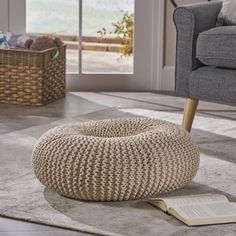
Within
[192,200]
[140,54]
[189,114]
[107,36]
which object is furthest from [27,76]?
[192,200]

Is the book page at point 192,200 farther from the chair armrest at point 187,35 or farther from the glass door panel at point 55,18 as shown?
the glass door panel at point 55,18

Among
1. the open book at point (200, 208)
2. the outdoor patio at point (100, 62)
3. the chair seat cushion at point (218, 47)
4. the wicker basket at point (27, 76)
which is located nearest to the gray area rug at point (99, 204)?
the open book at point (200, 208)

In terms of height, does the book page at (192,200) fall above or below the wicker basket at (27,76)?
below

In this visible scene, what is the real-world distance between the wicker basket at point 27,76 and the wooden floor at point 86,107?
0.08 metres

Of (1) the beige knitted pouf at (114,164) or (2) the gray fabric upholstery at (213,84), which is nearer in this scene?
(1) the beige knitted pouf at (114,164)

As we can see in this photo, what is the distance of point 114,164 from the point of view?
7.09 feet

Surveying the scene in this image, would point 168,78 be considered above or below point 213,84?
below

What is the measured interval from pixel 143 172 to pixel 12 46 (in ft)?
6.81

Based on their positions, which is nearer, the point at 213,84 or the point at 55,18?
the point at 213,84

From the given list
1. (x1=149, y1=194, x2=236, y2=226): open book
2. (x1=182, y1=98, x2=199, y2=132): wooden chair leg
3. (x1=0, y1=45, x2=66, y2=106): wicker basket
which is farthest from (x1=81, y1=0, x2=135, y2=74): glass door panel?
(x1=149, y1=194, x2=236, y2=226): open book

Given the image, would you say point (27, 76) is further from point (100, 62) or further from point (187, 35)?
point (187, 35)

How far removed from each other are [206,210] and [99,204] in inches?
13.4

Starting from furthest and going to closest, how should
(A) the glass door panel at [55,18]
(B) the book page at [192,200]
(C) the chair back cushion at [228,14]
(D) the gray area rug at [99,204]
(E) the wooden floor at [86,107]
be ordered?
1. (A) the glass door panel at [55,18]
2. (E) the wooden floor at [86,107]
3. (C) the chair back cushion at [228,14]
4. (B) the book page at [192,200]
5. (D) the gray area rug at [99,204]

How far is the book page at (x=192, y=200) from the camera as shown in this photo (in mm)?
2157
